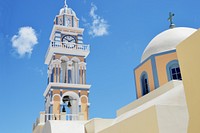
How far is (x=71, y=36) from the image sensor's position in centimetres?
1948

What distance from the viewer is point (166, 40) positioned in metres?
9.95

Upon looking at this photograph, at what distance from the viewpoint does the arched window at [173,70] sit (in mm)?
9043

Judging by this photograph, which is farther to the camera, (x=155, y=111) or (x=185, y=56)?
(x=155, y=111)

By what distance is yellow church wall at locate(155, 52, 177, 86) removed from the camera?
30.4ft

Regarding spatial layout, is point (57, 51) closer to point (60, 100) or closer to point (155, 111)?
point (60, 100)

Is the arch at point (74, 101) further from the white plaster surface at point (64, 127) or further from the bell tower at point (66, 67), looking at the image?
the white plaster surface at point (64, 127)

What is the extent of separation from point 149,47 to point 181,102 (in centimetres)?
453

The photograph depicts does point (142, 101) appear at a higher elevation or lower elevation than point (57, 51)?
lower

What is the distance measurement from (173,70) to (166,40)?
4.33ft

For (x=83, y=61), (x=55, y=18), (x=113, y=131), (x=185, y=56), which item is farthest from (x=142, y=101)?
(x=55, y=18)

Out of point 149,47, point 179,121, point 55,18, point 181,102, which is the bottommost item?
point 179,121

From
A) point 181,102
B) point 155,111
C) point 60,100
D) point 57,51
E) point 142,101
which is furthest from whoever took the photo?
point 57,51

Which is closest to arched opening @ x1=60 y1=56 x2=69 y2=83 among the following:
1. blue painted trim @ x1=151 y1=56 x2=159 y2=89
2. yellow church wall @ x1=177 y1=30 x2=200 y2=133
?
blue painted trim @ x1=151 y1=56 x2=159 y2=89

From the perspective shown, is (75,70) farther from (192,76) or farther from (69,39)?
(192,76)
